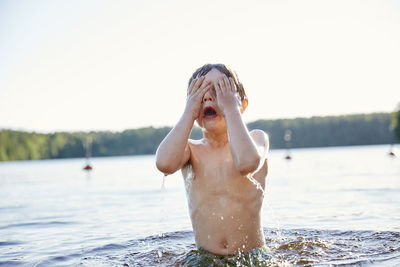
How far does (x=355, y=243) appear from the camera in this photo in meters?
5.08

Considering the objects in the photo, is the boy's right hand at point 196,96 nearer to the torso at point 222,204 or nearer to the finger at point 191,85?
the finger at point 191,85

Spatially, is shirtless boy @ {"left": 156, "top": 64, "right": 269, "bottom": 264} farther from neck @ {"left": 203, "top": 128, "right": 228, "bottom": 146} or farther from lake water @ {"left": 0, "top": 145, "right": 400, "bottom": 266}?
lake water @ {"left": 0, "top": 145, "right": 400, "bottom": 266}

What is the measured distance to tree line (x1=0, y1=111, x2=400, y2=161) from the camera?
127875 millimetres

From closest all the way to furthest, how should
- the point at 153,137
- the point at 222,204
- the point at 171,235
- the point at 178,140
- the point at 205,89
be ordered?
the point at 178,140, the point at 205,89, the point at 222,204, the point at 171,235, the point at 153,137

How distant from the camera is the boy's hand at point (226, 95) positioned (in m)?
3.22

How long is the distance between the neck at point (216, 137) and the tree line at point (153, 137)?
12071 cm

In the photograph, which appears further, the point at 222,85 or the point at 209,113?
the point at 209,113

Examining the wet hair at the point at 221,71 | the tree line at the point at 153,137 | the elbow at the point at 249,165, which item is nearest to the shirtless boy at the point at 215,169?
the wet hair at the point at 221,71

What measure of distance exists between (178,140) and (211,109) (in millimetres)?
462

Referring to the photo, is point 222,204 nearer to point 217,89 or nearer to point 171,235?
point 217,89

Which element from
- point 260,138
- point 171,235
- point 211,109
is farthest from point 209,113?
point 171,235

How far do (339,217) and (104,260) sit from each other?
4.84 metres

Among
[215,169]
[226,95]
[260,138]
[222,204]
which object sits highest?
[226,95]

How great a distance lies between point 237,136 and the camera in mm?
3078
